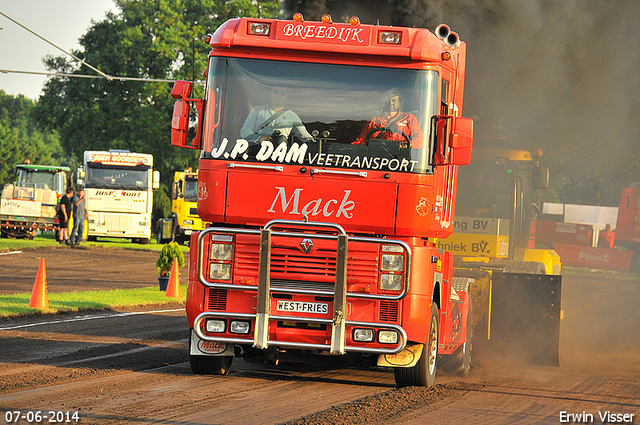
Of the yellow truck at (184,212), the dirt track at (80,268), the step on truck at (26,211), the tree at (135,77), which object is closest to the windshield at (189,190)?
the yellow truck at (184,212)

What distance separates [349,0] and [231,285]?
715cm

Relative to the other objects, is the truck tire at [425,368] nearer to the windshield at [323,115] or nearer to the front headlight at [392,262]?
the front headlight at [392,262]

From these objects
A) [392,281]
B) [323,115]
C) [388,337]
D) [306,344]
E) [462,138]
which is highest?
[323,115]

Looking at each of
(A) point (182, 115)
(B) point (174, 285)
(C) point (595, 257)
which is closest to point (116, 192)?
(B) point (174, 285)

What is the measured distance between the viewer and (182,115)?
336 inches

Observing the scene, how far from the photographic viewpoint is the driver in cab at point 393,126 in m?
8.21

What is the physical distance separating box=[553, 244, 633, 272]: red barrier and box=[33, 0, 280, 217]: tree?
22.3 metres

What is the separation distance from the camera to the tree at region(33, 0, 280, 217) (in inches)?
2020

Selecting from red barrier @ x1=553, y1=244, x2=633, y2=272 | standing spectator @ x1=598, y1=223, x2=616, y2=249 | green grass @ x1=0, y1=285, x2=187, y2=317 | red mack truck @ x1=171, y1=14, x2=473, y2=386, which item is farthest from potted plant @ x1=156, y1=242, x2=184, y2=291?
standing spectator @ x1=598, y1=223, x2=616, y2=249

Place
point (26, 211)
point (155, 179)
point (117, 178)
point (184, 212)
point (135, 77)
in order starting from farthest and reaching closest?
point (135, 77), point (184, 212), point (155, 179), point (117, 178), point (26, 211)

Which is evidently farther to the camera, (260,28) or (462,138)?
(260,28)

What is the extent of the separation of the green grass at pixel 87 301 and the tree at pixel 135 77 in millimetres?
33330

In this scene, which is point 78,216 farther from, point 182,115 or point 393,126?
point 393,126

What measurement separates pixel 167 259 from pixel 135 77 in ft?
116
